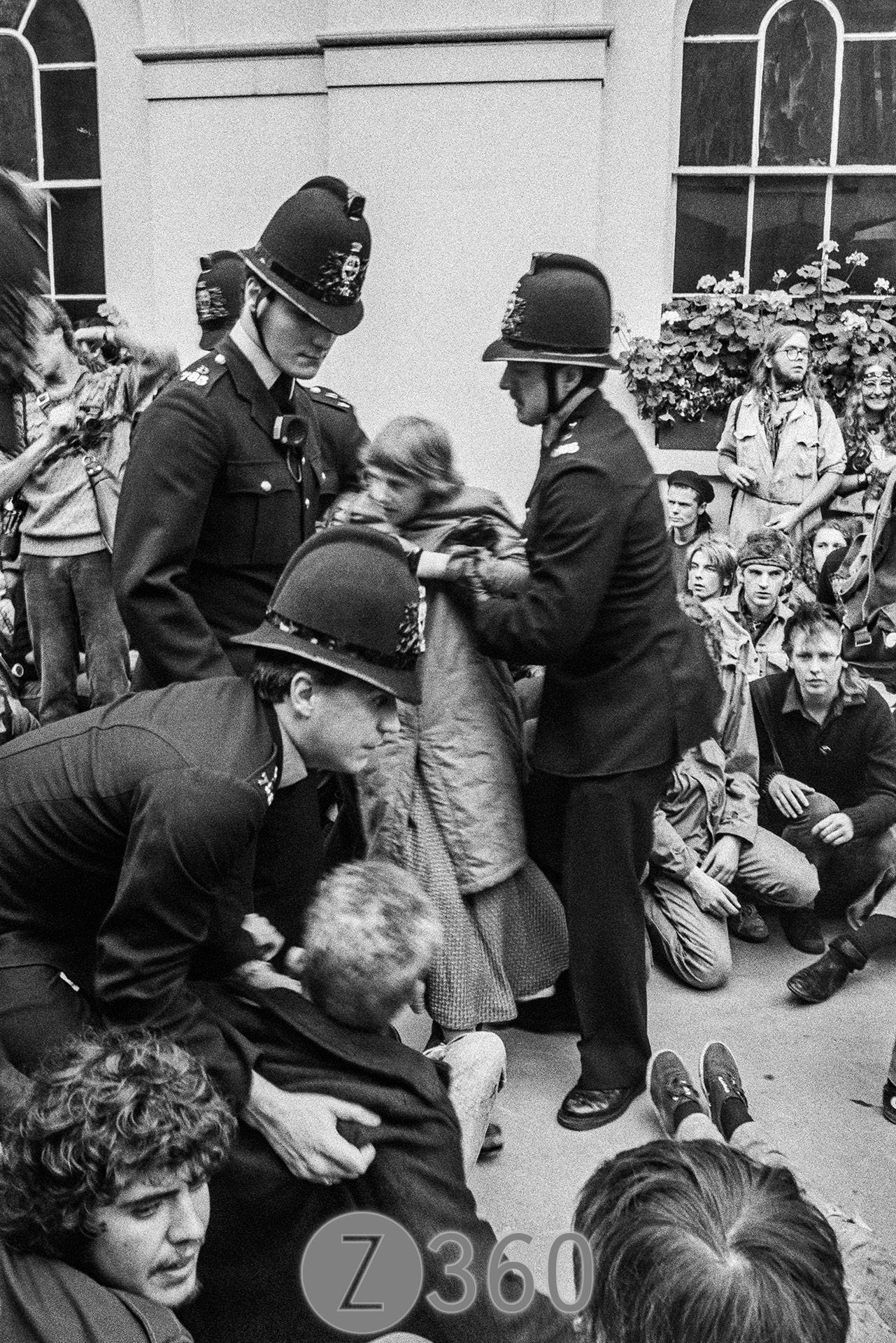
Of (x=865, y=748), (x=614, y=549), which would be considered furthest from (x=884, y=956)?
(x=614, y=549)

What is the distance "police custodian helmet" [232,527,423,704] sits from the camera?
76.3 inches

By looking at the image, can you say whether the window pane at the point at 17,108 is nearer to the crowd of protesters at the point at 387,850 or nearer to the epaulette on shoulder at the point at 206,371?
the crowd of protesters at the point at 387,850

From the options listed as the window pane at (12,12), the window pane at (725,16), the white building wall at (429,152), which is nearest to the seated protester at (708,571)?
the white building wall at (429,152)

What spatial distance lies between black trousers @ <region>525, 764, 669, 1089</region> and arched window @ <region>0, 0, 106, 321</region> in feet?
20.6

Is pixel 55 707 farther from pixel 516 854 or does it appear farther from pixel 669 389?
pixel 669 389

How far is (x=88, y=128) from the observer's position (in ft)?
26.3

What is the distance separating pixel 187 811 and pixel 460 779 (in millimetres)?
1379

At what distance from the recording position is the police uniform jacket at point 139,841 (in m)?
1.77

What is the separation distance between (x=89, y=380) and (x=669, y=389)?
130 inches

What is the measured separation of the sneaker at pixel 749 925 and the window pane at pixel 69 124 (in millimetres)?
6285

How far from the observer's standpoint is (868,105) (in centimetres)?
729

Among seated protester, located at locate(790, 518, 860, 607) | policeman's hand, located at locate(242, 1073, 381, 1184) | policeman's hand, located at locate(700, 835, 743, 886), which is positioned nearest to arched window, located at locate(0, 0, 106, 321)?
seated protester, located at locate(790, 518, 860, 607)

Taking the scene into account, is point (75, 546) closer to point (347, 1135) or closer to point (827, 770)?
point (827, 770)

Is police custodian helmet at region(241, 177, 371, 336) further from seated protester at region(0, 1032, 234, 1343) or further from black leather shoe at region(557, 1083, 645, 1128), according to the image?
black leather shoe at region(557, 1083, 645, 1128)
